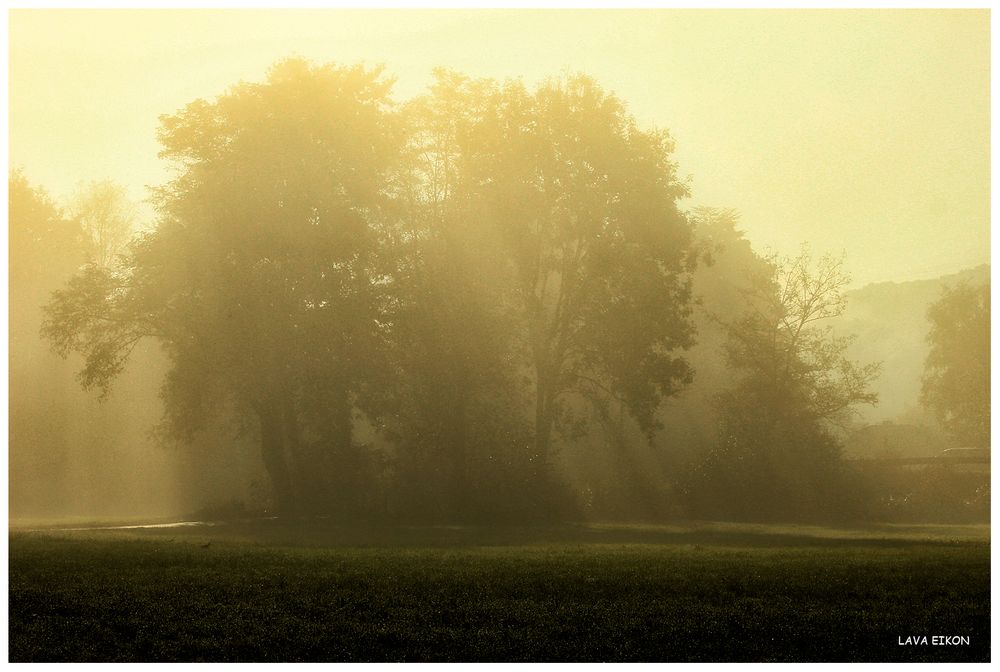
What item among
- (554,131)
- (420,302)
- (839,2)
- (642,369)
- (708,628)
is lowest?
(708,628)

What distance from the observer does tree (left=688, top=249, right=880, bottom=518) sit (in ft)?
126

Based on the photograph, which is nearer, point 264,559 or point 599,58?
point 264,559

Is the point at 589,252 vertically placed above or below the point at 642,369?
above

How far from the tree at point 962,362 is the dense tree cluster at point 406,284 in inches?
541

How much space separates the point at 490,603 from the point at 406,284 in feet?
72.4

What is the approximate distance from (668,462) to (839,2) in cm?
2398

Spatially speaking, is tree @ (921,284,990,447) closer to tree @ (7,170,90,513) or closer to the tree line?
the tree line

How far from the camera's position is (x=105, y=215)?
5338 centimetres

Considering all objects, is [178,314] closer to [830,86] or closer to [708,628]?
[830,86]

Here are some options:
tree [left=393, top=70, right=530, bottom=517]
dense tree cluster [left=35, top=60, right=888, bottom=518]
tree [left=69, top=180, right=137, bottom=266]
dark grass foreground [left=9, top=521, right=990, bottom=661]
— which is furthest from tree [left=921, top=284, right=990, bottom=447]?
tree [left=69, top=180, right=137, bottom=266]

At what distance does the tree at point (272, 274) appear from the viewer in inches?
1314

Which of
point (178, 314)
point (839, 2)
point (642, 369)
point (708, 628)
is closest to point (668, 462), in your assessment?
point (642, 369)

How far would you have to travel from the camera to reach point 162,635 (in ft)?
40.5

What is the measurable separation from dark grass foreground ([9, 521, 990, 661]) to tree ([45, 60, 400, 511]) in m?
12.0
